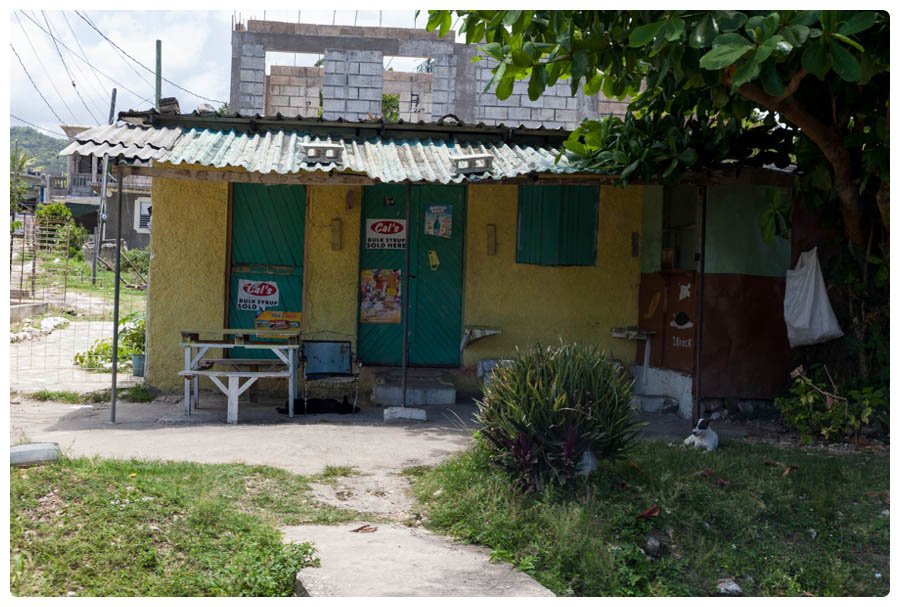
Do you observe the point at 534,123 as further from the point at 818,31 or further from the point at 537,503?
the point at 537,503

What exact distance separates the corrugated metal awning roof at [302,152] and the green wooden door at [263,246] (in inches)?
28.7

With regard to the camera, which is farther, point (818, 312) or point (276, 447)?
point (818, 312)

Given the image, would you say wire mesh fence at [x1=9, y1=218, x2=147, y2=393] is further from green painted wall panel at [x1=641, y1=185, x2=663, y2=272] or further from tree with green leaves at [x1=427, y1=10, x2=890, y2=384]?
tree with green leaves at [x1=427, y1=10, x2=890, y2=384]

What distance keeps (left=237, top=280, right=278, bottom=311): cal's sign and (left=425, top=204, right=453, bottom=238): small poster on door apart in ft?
6.59

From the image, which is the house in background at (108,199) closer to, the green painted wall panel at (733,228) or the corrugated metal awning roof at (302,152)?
the corrugated metal awning roof at (302,152)

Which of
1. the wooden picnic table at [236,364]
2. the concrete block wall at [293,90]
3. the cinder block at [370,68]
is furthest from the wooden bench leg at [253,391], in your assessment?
the concrete block wall at [293,90]

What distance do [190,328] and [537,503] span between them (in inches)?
234

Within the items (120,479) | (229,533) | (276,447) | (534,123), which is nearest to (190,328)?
(276,447)

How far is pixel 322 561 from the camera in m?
4.11

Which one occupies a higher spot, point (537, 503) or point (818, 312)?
point (818, 312)

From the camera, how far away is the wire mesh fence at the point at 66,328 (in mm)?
10633

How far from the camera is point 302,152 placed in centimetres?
834

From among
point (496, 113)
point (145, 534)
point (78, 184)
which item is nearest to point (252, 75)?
point (496, 113)

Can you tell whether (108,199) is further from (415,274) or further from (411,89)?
(415,274)
